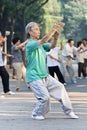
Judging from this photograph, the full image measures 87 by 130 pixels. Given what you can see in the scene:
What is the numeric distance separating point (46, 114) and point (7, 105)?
2352 millimetres

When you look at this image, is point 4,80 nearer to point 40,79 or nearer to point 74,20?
point 40,79

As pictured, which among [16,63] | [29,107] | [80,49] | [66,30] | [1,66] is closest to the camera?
[29,107]

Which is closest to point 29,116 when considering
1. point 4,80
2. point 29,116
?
point 29,116

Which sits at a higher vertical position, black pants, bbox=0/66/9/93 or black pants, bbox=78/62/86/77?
black pants, bbox=0/66/9/93

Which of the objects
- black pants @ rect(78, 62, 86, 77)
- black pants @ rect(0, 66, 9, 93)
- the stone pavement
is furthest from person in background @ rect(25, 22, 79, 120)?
black pants @ rect(78, 62, 86, 77)

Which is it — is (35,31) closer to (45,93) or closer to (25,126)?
(45,93)

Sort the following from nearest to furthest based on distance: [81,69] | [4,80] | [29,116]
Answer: [29,116], [4,80], [81,69]

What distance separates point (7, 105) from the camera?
43.1ft

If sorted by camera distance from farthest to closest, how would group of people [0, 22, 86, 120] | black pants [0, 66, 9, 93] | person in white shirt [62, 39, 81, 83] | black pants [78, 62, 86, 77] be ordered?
black pants [78, 62, 86, 77] < person in white shirt [62, 39, 81, 83] < black pants [0, 66, 9, 93] < group of people [0, 22, 86, 120]

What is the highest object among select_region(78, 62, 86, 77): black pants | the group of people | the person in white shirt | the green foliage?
the group of people

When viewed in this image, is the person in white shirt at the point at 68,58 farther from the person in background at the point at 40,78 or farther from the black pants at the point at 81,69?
the person in background at the point at 40,78

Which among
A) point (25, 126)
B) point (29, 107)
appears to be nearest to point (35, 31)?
point (25, 126)

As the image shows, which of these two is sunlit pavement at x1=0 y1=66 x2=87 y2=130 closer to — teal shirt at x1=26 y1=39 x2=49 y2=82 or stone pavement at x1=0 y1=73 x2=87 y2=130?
stone pavement at x1=0 y1=73 x2=87 y2=130

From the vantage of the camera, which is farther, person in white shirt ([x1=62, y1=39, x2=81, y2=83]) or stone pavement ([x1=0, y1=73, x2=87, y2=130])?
person in white shirt ([x1=62, y1=39, x2=81, y2=83])
